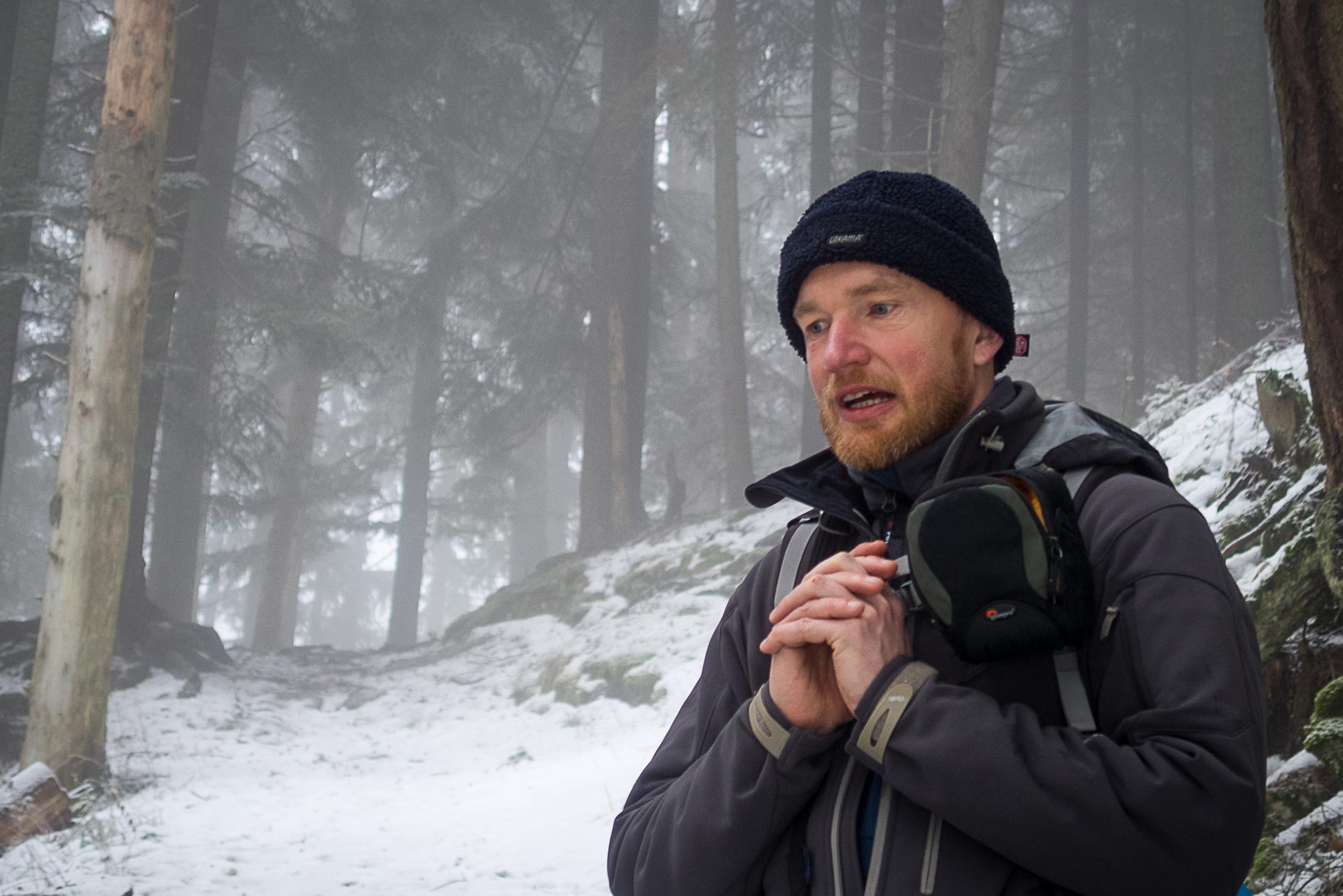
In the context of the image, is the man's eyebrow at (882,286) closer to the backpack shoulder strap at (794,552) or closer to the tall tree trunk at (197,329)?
the backpack shoulder strap at (794,552)

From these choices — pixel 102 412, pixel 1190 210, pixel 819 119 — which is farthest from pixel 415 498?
pixel 1190 210

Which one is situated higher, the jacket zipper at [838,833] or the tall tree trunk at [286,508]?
the tall tree trunk at [286,508]

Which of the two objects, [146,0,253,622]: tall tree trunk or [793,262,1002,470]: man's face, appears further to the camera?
[146,0,253,622]: tall tree trunk

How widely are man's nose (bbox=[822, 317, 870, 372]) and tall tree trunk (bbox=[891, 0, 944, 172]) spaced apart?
13.3 m

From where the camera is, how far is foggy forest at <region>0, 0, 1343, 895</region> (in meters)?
6.79

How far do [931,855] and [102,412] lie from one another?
9.15 m

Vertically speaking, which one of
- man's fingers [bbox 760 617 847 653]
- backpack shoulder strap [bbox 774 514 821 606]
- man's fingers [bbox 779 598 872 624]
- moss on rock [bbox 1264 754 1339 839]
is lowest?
moss on rock [bbox 1264 754 1339 839]

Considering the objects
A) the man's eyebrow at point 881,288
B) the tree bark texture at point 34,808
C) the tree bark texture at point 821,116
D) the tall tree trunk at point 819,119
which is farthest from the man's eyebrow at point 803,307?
the tree bark texture at point 821,116

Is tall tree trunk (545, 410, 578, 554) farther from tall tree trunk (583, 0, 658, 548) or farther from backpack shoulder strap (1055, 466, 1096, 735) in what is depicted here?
backpack shoulder strap (1055, 466, 1096, 735)

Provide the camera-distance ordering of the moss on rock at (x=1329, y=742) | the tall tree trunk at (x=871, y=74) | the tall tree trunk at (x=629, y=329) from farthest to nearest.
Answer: the tall tree trunk at (x=629, y=329), the tall tree trunk at (x=871, y=74), the moss on rock at (x=1329, y=742)

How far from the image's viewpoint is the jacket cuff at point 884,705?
1588 millimetres

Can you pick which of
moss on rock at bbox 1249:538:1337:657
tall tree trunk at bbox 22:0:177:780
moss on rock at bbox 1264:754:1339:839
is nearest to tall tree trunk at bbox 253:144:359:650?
tall tree trunk at bbox 22:0:177:780

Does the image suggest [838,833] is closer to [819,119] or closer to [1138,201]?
[819,119]

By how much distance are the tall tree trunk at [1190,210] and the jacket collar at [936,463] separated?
14.7 meters
